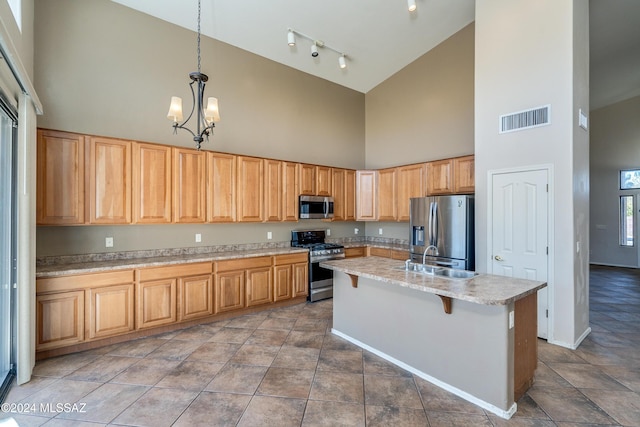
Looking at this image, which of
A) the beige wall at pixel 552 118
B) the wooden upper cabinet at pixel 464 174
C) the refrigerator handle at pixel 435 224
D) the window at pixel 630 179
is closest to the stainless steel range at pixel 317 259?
the refrigerator handle at pixel 435 224

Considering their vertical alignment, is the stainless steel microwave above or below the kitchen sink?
above

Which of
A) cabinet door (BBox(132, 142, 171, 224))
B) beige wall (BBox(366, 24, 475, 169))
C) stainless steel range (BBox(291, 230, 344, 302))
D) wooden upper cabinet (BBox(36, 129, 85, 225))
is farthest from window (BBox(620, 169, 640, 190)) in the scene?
wooden upper cabinet (BBox(36, 129, 85, 225))

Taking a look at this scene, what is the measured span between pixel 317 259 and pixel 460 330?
2.98 m

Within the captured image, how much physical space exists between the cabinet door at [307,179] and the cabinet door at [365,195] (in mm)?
1152

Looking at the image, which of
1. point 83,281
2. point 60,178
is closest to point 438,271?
point 83,281

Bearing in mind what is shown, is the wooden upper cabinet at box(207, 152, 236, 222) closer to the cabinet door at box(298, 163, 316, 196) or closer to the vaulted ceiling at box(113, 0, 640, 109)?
the cabinet door at box(298, 163, 316, 196)

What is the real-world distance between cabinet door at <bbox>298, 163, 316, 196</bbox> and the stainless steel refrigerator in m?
1.86

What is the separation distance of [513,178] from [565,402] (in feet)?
7.94

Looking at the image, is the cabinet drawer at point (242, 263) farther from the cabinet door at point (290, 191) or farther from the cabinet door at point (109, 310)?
the cabinet door at point (109, 310)

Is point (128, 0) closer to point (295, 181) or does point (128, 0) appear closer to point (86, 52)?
point (86, 52)

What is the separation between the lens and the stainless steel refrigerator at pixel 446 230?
4133 millimetres

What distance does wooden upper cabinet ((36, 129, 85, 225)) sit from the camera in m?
3.13

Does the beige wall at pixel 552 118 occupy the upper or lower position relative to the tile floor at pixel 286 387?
upper

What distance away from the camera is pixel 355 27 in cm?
475
